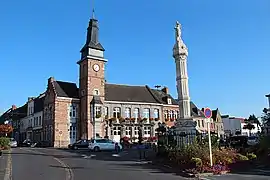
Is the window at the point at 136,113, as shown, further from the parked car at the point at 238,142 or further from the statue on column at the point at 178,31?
the statue on column at the point at 178,31

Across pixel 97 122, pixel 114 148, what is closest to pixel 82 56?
pixel 97 122

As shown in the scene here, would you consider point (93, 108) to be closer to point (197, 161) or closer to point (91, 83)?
point (91, 83)

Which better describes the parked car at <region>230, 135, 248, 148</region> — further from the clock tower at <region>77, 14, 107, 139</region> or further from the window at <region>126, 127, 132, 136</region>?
the clock tower at <region>77, 14, 107, 139</region>

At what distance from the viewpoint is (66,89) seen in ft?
174

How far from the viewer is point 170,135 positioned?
20.0 meters

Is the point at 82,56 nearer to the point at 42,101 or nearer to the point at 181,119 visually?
the point at 42,101

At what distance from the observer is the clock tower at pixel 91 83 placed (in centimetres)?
4956

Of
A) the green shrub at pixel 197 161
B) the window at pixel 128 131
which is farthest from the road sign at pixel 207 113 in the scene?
the window at pixel 128 131

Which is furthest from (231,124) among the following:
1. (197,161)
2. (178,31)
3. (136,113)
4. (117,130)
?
(197,161)

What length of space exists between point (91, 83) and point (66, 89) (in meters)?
5.11

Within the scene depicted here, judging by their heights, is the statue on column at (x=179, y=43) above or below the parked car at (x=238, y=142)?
above

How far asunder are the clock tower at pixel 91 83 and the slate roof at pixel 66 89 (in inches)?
53.0

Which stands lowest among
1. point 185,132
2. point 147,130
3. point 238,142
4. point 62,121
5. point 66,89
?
point 238,142

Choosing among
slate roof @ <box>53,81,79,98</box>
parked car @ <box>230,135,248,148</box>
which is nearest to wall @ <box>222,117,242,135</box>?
slate roof @ <box>53,81,79,98</box>
